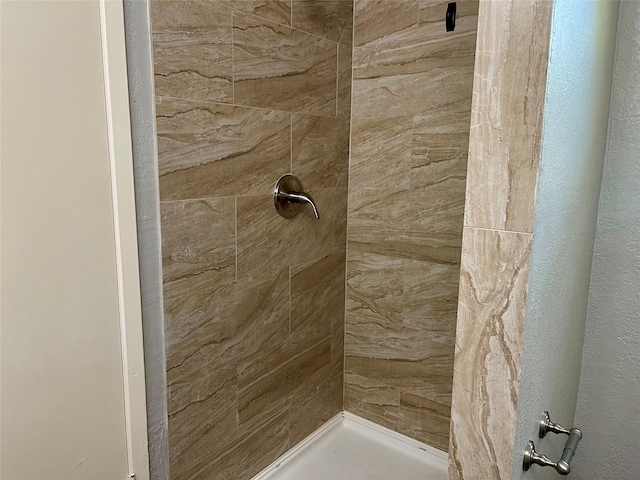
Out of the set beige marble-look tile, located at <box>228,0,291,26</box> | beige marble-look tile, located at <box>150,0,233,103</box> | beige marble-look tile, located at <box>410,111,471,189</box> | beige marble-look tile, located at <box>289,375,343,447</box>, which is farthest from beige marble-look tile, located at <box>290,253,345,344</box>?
beige marble-look tile, located at <box>228,0,291,26</box>

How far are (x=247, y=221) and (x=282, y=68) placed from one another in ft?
1.66

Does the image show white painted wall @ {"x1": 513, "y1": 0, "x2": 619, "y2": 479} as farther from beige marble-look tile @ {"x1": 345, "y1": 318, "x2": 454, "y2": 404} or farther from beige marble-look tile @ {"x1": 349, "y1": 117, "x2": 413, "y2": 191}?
beige marble-look tile @ {"x1": 349, "y1": 117, "x2": 413, "y2": 191}

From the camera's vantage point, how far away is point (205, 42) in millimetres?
1225

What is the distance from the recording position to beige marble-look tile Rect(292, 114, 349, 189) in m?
1.59

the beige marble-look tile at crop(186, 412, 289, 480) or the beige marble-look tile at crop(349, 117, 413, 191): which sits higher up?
the beige marble-look tile at crop(349, 117, 413, 191)

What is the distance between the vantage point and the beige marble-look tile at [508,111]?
2.07 ft

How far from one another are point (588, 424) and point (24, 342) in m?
1.53

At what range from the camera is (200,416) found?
1.38m

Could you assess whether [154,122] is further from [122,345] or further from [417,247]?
[417,247]

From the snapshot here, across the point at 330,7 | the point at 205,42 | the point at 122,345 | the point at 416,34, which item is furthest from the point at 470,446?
the point at 330,7

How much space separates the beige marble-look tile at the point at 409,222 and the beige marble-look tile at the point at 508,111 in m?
0.95

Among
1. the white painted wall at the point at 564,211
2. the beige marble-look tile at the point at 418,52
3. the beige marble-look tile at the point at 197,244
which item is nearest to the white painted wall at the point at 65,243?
the beige marble-look tile at the point at 197,244

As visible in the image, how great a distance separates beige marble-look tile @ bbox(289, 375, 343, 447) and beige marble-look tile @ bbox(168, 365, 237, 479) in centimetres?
34

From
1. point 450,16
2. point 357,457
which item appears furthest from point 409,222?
point 357,457
